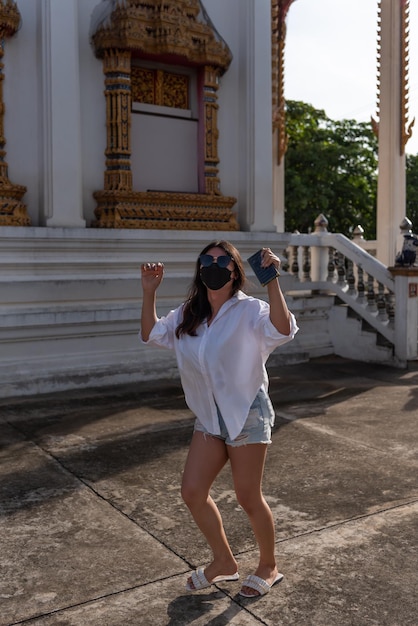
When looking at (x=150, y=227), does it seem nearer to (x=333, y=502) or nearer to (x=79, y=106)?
(x=79, y=106)

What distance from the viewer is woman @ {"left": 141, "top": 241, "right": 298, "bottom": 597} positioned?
2.97 metres

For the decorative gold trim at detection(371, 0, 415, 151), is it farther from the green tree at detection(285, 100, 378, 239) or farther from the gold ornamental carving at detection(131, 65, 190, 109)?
the green tree at detection(285, 100, 378, 239)

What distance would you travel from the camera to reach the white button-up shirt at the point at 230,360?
2969mm

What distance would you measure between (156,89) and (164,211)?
1622 mm

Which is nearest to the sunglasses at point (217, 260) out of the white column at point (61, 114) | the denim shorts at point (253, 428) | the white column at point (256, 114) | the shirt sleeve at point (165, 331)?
the shirt sleeve at point (165, 331)

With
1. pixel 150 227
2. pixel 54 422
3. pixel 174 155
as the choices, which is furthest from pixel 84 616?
pixel 174 155

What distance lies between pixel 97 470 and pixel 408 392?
4.00 meters

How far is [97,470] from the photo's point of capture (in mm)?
4758

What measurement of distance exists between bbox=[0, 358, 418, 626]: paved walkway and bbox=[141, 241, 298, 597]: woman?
0.24 metres

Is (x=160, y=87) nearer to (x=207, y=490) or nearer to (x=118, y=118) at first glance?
(x=118, y=118)

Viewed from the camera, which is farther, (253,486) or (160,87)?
(160,87)

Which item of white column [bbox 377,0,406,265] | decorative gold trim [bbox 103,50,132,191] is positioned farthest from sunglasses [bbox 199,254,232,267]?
white column [bbox 377,0,406,265]

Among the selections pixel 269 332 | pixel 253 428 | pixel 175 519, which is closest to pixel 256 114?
pixel 175 519

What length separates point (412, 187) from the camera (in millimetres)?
40219
